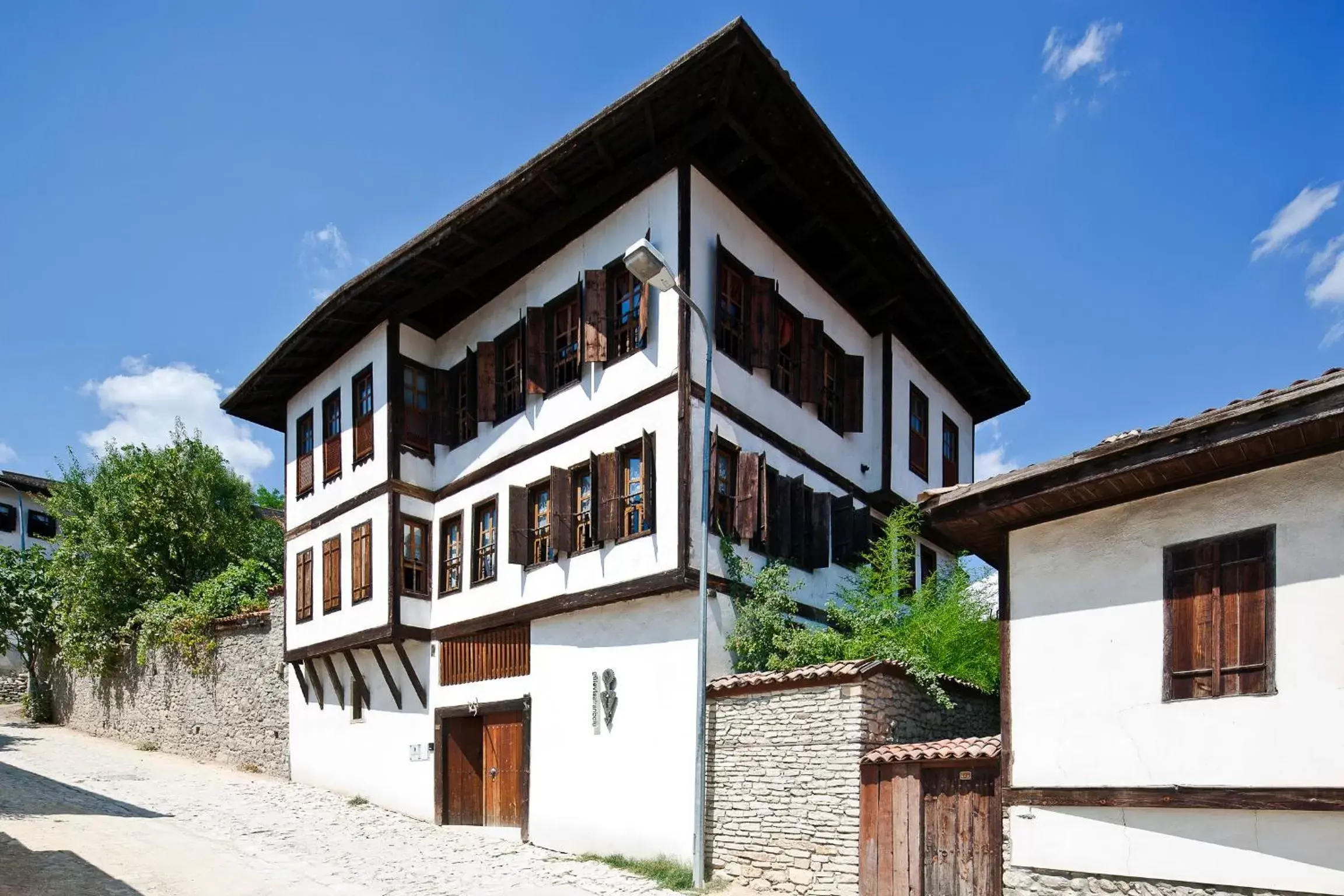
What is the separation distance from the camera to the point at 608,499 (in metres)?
15.2

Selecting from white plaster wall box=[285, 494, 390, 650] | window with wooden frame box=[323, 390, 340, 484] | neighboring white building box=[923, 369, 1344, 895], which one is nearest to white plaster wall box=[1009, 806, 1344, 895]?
neighboring white building box=[923, 369, 1344, 895]

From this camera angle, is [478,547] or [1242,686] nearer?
[1242,686]

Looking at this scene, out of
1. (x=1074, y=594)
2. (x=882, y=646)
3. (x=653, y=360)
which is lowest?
(x=882, y=646)

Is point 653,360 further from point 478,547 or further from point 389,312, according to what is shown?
point 389,312

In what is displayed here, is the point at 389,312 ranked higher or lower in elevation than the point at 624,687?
higher

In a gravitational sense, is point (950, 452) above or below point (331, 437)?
below

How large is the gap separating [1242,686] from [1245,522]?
49.9 inches

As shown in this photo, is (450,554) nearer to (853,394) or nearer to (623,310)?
(623,310)

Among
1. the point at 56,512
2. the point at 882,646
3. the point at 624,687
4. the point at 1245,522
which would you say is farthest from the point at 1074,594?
the point at 56,512

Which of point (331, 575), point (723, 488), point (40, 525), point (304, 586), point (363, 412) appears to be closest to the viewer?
point (723, 488)

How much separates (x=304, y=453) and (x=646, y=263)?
13256 millimetres

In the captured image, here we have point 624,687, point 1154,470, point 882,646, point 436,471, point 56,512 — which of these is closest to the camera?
point 1154,470

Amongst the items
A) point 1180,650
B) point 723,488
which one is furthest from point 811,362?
point 1180,650

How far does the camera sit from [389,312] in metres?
19.5
